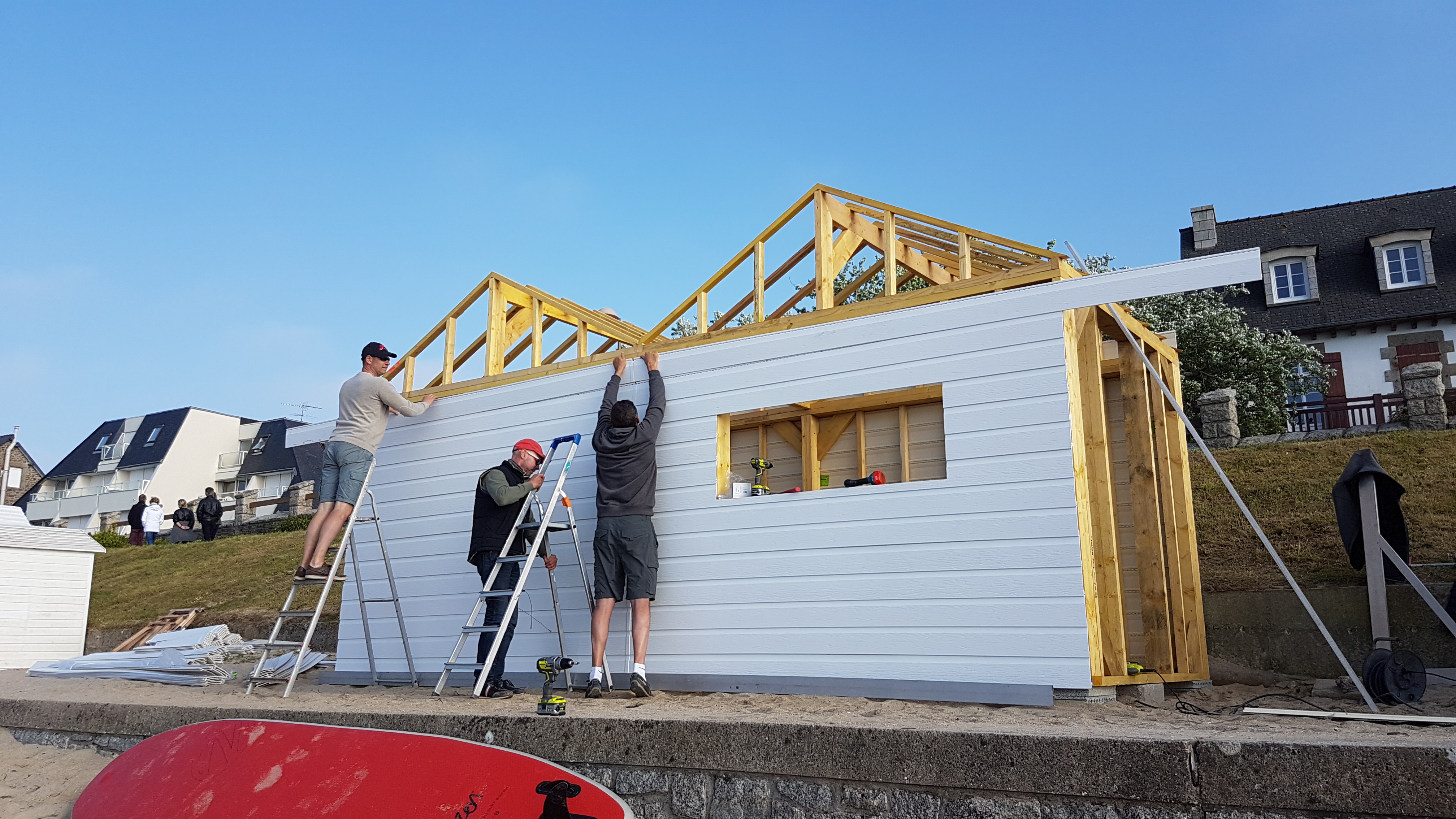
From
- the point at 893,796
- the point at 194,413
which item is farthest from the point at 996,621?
the point at 194,413

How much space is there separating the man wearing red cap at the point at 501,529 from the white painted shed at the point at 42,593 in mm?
10572

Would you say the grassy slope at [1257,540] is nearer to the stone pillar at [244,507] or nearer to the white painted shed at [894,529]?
the white painted shed at [894,529]

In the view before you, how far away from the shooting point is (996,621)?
5.38 meters

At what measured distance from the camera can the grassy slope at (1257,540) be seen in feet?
29.7

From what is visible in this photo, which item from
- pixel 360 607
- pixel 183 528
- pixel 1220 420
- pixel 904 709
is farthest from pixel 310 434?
pixel 183 528

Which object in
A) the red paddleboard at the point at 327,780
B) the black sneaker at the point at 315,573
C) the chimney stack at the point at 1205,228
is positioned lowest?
the red paddleboard at the point at 327,780

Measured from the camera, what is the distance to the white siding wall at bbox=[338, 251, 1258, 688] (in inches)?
210

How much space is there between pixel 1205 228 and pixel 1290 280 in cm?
249

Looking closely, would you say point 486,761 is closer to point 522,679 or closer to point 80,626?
point 522,679

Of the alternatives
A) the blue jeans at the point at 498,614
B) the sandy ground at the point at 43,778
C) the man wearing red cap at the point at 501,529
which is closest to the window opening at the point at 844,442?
the man wearing red cap at the point at 501,529

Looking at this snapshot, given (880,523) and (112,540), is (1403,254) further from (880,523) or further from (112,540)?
(112,540)

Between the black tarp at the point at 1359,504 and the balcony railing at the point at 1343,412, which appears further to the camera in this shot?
the balcony railing at the point at 1343,412

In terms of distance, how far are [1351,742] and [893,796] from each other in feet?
5.07

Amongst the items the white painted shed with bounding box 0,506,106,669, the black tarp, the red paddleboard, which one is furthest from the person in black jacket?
the black tarp
